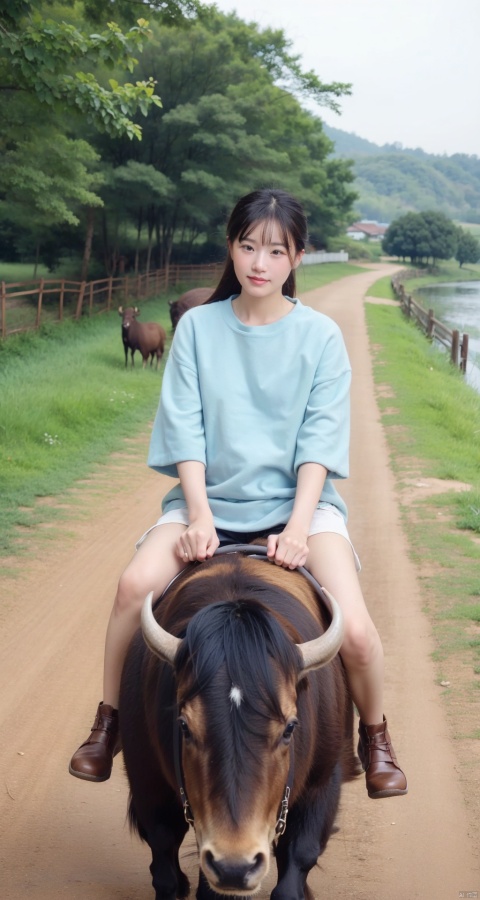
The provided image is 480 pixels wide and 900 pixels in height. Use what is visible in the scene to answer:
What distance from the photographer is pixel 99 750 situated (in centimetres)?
353

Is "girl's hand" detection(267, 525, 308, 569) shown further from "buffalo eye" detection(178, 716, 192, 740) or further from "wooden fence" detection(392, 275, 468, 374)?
"wooden fence" detection(392, 275, 468, 374)

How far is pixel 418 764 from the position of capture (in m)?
4.75

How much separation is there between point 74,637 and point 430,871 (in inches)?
118

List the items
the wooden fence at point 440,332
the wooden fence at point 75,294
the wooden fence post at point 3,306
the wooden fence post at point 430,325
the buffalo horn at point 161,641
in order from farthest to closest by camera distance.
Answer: the wooden fence post at point 430,325
the wooden fence at point 440,332
the wooden fence at point 75,294
the wooden fence post at point 3,306
the buffalo horn at point 161,641

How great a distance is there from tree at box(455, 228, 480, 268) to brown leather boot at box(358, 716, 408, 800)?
94.5 metres

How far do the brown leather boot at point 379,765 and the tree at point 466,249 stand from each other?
9452 cm

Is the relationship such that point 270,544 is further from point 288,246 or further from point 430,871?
point 430,871

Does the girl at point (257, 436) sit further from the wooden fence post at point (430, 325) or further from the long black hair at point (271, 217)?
the wooden fence post at point (430, 325)

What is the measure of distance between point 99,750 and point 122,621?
0.49m

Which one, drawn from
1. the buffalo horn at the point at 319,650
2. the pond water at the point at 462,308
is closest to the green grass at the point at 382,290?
the pond water at the point at 462,308

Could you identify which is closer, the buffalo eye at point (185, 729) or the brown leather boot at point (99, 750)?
the buffalo eye at point (185, 729)

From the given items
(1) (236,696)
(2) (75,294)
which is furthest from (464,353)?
(1) (236,696)

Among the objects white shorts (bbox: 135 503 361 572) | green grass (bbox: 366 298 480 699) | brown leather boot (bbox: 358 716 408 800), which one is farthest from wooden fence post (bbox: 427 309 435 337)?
brown leather boot (bbox: 358 716 408 800)

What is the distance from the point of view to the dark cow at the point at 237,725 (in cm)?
241
